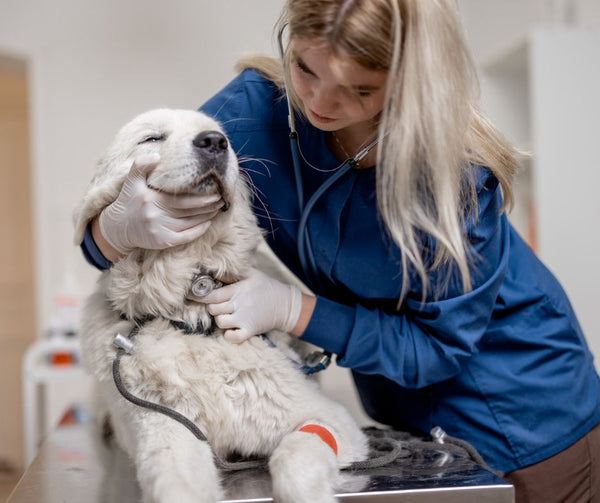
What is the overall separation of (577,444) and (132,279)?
932 millimetres

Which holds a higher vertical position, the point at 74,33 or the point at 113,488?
the point at 74,33

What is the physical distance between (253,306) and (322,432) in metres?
0.25

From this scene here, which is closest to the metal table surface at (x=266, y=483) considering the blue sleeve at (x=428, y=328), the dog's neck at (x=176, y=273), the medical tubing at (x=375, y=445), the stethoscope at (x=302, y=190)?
the medical tubing at (x=375, y=445)

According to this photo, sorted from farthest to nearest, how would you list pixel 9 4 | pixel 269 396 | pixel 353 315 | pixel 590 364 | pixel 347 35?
pixel 9 4 < pixel 590 364 < pixel 353 315 < pixel 269 396 < pixel 347 35

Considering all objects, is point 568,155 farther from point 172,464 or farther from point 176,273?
point 172,464

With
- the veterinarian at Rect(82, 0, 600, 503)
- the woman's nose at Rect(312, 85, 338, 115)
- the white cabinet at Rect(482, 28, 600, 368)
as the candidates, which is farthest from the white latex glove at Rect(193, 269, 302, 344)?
the white cabinet at Rect(482, 28, 600, 368)

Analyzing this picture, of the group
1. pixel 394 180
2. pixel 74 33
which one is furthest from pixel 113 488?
pixel 74 33

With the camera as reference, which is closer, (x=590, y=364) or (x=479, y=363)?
(x=479, y=363)

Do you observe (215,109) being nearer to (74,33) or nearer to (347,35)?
(347,35)

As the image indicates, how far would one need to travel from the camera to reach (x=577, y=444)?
49.3 inches

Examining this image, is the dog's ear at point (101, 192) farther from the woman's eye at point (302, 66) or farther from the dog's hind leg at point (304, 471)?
the dog's hind leg at point (304, 471)

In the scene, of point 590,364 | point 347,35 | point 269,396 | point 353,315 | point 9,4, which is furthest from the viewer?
point 9,4

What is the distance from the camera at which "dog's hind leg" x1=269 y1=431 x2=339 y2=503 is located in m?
0.89

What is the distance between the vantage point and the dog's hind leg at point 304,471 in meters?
0.89
